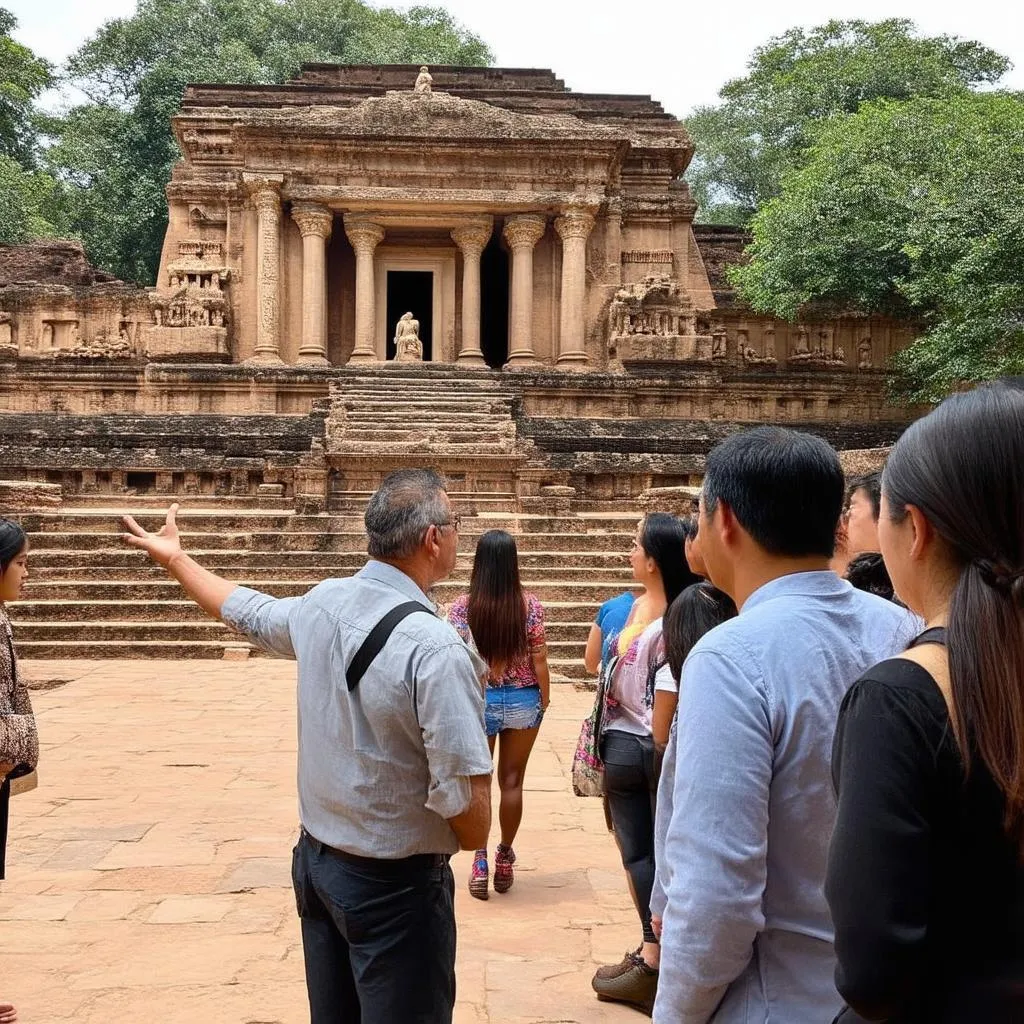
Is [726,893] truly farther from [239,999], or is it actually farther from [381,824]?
[239,999]

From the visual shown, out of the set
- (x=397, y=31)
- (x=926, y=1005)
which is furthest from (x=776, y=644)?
(x=397, y=31)

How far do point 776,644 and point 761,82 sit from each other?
42.3m

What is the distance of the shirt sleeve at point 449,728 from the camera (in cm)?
251

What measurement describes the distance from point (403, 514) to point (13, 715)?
1836 mm

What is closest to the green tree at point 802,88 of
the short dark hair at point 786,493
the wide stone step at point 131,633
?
the wide stone step at point 131,633

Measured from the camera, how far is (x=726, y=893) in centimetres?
172

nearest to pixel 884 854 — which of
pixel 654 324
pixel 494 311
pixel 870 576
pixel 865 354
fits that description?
pixel 870 576

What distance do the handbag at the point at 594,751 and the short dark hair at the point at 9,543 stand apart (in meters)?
2.23

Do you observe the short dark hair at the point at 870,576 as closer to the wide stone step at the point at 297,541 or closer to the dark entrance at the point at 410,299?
the wide stone step at the point at 297,541

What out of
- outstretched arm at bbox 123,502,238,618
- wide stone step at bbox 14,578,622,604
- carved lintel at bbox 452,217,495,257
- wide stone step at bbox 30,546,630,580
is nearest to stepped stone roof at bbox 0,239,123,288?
carved lintel at bbox 452,217,495,257

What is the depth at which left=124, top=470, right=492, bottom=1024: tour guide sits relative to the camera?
252 centimetres

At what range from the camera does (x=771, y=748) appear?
1799 mm

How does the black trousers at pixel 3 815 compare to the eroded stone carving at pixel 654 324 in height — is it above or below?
below

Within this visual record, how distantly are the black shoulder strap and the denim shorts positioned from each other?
243 cm
